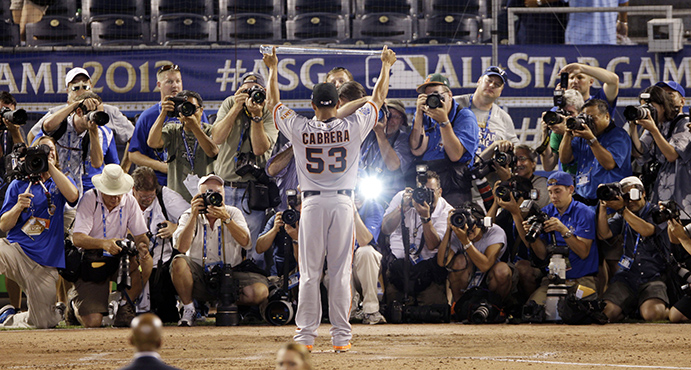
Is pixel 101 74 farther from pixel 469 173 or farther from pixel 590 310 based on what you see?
pixel 590 310

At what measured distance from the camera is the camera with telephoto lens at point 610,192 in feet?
26.5

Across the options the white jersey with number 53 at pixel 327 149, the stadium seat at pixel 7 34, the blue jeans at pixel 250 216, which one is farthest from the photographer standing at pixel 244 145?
the stadium seat at pixel 7 34

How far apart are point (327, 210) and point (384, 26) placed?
7431 mm

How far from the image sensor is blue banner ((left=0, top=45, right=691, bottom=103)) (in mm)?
10414

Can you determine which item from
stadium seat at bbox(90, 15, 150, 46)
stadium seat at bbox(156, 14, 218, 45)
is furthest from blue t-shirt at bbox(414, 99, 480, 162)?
stadium seat at bbox(90, 15, 150, 46)

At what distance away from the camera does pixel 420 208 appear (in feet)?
26.6

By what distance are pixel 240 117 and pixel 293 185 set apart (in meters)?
0.90

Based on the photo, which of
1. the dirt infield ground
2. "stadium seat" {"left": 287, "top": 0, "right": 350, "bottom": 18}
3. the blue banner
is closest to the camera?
the dirt infield ground

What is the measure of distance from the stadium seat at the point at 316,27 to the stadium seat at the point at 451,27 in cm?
123

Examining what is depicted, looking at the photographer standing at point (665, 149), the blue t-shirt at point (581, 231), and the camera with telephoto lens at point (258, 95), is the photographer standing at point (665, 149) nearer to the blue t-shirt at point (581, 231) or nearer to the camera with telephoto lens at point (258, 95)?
the blue t-shirt at point (581, 231)

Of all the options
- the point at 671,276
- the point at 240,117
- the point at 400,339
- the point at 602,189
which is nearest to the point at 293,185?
the point at 240,117

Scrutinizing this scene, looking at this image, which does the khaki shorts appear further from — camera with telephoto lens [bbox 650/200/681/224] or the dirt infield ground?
camera with telephoto lens [bbox 650/200/681/224]

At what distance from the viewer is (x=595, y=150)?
8.52 meters

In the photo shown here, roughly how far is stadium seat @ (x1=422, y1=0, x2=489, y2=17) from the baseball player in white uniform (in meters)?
7.39
